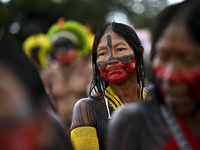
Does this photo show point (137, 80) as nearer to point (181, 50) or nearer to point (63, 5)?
point (181, 50)

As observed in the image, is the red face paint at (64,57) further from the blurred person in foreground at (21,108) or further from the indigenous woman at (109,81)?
the blurred person in foreground at (21,108)

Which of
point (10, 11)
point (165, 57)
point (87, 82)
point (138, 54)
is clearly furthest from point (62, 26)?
point (10, 11)

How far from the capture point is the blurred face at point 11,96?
4.84 feet

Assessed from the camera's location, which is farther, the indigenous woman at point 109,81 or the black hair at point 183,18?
the indigenous woman at point 109,81

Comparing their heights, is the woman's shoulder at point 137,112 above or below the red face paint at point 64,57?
below

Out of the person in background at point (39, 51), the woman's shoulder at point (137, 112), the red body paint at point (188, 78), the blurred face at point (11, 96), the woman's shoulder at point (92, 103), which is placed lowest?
the woman's shoulder at point (92, 103)

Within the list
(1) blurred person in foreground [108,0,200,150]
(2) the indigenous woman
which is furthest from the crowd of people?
(2) the indigenous woman

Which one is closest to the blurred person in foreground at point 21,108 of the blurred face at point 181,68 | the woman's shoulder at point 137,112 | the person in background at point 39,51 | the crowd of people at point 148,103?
the crowd of people at point 148,103

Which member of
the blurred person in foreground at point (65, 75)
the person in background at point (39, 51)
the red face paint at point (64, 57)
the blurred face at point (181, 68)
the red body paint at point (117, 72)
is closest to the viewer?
the blurred face at point (181, 68)

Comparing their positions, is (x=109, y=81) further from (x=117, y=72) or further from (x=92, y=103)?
(x=92, y=103)

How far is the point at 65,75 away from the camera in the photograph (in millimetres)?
7402

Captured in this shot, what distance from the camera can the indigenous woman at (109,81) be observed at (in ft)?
9.45

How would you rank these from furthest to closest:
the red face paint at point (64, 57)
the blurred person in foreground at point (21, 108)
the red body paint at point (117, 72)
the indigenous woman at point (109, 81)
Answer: the red face paint at point (64, 57) < the red body paint at point (117, 72) < the indigenous woman at point (109, 81) < the blurred person in foreground at point (21, 108)

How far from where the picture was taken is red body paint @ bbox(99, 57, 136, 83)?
3068mm
